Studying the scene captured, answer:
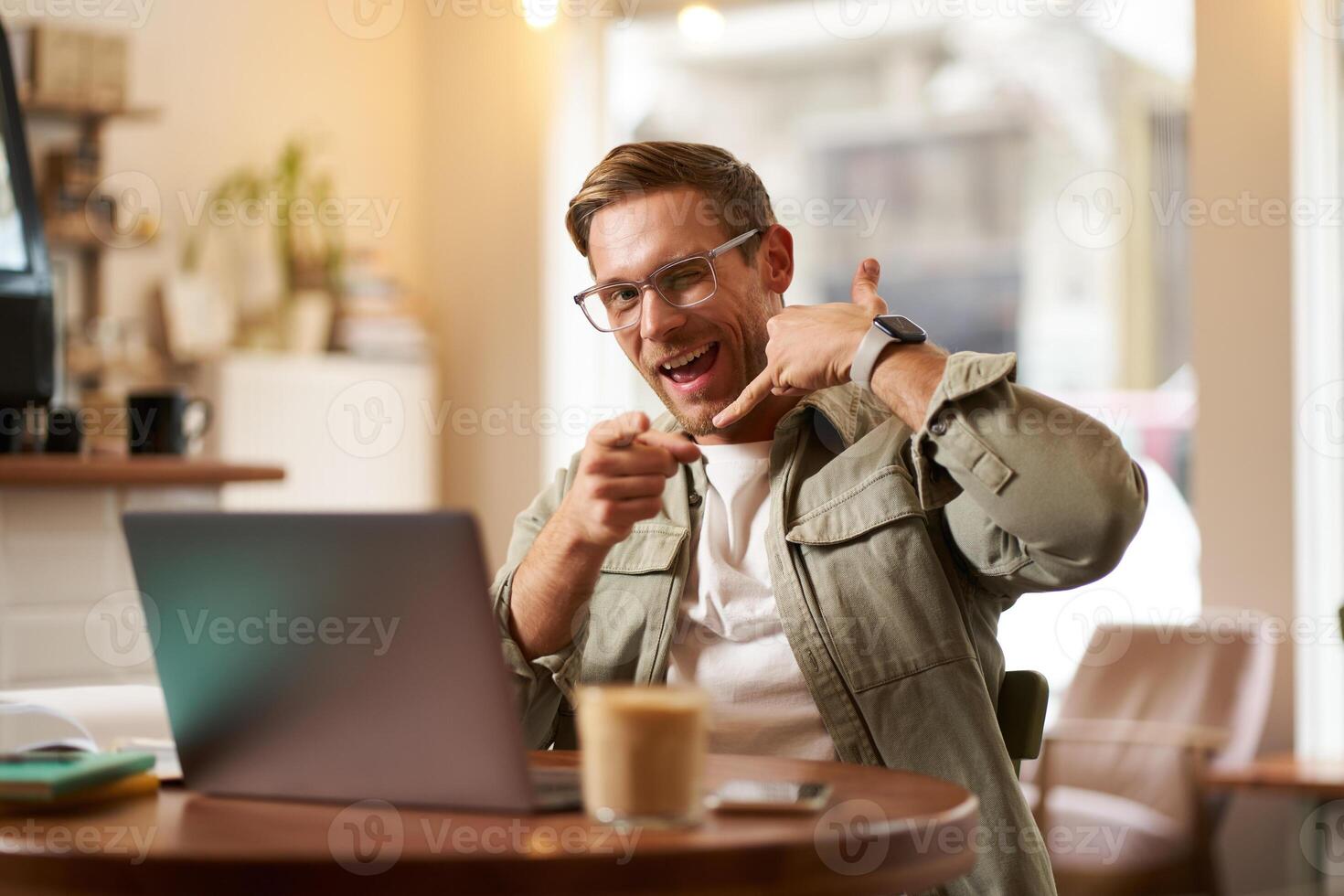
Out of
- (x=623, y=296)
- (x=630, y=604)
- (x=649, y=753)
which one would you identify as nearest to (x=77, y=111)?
(x=623, y=296)

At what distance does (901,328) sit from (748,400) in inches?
7.5

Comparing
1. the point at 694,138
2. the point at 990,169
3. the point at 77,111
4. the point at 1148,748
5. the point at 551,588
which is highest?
the point at 694,138

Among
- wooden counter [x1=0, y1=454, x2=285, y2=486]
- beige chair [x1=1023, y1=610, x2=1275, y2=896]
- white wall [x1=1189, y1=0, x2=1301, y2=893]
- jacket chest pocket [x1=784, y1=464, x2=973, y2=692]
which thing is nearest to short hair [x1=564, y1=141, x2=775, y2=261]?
jacket chest pocket [x1=784, y1=464, x2=973, y2=692]

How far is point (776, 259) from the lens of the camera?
177 centimetres

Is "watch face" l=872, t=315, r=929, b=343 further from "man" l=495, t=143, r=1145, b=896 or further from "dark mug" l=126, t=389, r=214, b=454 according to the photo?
"dark mug" l=126, t=389, r=214, b=454

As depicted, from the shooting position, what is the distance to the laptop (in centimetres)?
92

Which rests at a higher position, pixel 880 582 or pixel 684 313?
pixel 684 313

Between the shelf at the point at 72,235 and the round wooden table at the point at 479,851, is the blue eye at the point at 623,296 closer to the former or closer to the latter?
the round wooden table at the point at 479,851

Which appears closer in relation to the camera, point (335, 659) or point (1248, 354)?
point (335, 659)

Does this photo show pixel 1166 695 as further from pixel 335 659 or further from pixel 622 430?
pixel 335 659

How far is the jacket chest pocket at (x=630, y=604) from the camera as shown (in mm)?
1521

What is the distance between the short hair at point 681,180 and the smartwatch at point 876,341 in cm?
37

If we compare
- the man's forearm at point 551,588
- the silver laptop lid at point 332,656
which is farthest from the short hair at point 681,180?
the silver laptop lid at point 332,656

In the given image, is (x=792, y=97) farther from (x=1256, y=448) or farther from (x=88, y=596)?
(x=88, y=596)
